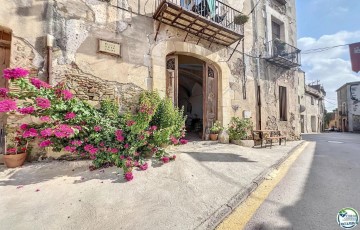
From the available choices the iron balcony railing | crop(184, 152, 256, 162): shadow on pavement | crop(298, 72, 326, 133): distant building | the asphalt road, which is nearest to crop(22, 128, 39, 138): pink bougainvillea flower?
crop(184, 152, 256, 162): shadow on pavement

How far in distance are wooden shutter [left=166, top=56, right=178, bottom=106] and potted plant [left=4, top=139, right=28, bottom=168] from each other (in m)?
3.73

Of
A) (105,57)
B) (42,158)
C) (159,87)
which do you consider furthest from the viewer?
(159,87)

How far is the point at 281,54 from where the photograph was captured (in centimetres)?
906

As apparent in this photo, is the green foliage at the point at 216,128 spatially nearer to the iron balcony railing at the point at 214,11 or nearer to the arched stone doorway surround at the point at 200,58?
the arched stone doorway surround at the point at 200,58

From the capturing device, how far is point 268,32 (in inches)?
336

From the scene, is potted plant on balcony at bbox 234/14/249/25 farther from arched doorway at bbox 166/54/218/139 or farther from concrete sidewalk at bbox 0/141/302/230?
concrete sidewalk at bbox 0/141/302/230

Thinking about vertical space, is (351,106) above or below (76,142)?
above

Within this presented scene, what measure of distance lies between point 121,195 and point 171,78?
4169mm

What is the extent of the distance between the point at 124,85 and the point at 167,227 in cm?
385

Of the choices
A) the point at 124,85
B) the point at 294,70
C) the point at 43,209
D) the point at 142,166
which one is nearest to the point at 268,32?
the point at 294,70

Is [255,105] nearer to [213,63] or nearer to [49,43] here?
[213,63]

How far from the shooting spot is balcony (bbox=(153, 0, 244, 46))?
4.99 m

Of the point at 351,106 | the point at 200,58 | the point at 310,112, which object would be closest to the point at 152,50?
the point at 200,58

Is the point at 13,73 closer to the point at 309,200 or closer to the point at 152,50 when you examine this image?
the point at 152,50
